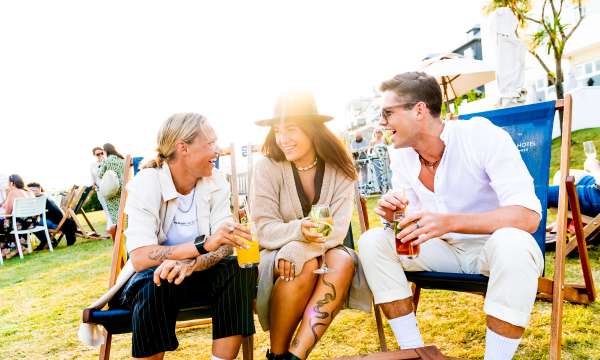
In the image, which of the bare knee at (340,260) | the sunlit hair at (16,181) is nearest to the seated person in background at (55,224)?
the sunlit hair at (16,181)

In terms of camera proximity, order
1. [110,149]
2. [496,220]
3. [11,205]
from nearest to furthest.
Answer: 1. [496,220]
2. [110,149]
3. [11,205]

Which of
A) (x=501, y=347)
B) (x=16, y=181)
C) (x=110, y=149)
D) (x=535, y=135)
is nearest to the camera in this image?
(x=501, y=347)

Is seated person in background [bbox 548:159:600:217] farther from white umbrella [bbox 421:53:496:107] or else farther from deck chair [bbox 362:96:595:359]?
white umbrella [bbox 421:53:496:107]

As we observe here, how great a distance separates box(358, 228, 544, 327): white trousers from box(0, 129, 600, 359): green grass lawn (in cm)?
67

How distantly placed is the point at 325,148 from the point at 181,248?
1.09 meters

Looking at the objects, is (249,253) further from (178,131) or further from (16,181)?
(16,181)

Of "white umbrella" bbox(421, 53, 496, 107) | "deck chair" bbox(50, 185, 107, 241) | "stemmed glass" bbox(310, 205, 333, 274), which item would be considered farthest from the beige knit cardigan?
"deck chair" bbox(50, 185, 107, 241)

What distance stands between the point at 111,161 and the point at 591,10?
20.8 meters

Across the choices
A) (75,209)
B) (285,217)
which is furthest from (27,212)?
(285,217)

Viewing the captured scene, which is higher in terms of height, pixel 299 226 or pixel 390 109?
pixel 390 109

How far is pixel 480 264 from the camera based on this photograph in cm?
206

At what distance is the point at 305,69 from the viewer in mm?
3189

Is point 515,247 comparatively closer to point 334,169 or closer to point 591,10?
point 334,169

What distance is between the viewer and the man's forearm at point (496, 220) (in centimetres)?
197
